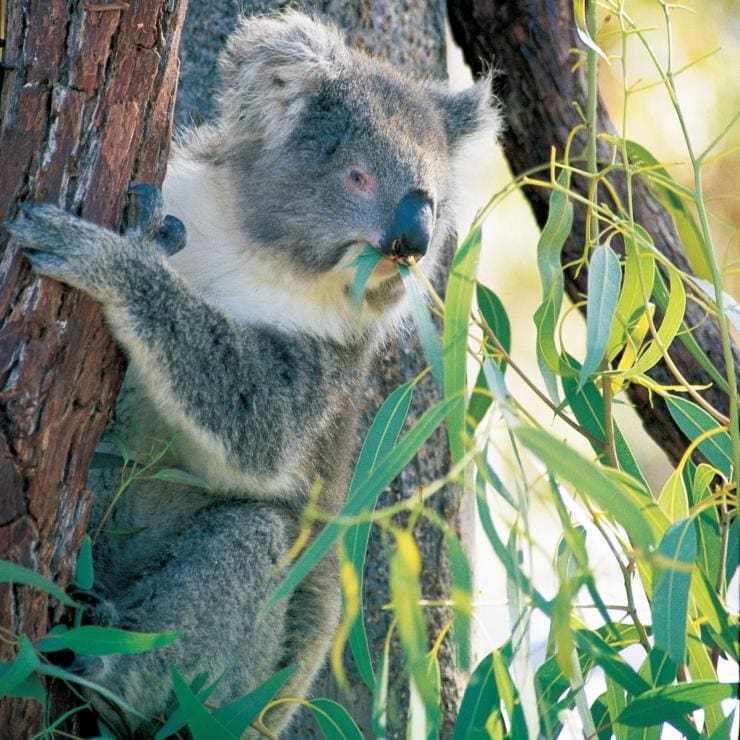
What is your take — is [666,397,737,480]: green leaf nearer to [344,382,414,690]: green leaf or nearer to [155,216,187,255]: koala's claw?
[344,382,414,690]: green leaf

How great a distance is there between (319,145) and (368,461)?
1.11m

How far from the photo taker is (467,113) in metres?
3.15

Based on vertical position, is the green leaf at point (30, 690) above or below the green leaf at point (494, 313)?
below

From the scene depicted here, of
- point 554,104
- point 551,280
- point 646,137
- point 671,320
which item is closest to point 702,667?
point 671,320

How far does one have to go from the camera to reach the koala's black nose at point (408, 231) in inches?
98.8

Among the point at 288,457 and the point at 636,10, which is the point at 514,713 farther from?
the point at 636,10

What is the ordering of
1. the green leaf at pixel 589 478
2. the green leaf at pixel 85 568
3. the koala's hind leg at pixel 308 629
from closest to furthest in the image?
the green leaf at pixel 589 478
the green leaf at pixel 85 568
the koala's hind leg at pixel 308 629

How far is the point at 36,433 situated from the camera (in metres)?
2.09

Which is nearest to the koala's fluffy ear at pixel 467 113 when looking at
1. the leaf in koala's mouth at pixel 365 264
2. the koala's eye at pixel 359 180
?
the koala's eye at pixel 359 180

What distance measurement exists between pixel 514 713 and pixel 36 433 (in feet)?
3.30

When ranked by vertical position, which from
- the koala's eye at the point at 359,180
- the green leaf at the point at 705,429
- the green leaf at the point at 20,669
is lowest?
the green leaf at the point at 20,669

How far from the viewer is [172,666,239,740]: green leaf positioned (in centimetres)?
206

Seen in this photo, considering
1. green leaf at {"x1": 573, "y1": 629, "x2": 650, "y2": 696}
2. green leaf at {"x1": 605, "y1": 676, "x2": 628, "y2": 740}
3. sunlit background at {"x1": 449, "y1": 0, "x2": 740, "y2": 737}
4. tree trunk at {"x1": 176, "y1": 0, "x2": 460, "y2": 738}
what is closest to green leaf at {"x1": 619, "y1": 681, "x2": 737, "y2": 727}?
green leaf at {"x1": 573, "y1": 629, "x2": 650, "y2": 696}

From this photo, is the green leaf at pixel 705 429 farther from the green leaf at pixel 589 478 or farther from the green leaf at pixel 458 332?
the green leaf at pixel 589 478
